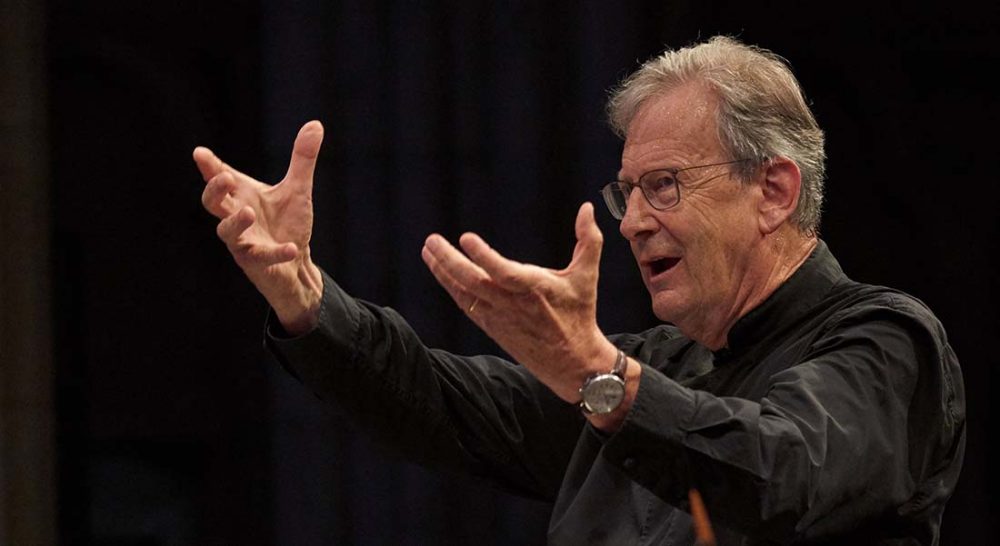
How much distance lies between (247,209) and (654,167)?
0.58 meters

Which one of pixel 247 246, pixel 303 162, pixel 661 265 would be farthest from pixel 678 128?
pixel 247 246

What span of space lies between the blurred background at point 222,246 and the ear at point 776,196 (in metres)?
1.14

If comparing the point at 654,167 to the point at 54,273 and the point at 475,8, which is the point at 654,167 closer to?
the point at 475,8

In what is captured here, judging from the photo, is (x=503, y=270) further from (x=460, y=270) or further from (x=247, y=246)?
(x=247, y=246)

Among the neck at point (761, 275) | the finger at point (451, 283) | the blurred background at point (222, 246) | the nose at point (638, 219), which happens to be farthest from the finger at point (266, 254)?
the blurred background at point (222, 246)

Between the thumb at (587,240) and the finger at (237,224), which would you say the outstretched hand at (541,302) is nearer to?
the thumb at (587,240)

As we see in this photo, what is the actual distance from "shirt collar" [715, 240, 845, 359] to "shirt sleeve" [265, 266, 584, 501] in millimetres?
351

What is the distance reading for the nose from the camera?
A: 2.20 m

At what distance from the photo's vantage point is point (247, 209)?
6.34ft

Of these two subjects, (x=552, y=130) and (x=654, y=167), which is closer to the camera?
(x=654, y=167)

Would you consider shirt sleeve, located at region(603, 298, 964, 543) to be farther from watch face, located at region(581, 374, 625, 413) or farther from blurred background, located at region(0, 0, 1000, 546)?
blurred background, located at region(0, 0, 1000, 546)

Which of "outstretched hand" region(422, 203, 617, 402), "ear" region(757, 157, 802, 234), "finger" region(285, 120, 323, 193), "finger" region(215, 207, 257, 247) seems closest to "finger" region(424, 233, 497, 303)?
"outstretched hand" region(422, 203, 617, 402)

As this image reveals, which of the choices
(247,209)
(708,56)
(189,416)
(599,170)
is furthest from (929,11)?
(247,209)

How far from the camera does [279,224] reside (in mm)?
2115
